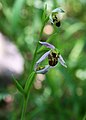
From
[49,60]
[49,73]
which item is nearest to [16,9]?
[49,73]

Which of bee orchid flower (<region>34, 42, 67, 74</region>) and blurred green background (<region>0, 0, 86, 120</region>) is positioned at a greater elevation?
bee orchid flower (<region>34, 42, 67, 74</region>)

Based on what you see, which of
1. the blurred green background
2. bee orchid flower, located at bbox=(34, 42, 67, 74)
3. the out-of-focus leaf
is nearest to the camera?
bee orchid flower, located at bbox=(34, 42, 67, 74)

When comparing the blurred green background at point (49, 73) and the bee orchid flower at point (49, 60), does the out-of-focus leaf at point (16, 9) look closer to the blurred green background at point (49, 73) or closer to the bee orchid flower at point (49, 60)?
the blurred green background at point (49, 73)

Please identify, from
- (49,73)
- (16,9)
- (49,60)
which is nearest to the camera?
(49,60)

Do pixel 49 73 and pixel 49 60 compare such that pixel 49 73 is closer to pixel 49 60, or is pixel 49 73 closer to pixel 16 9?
pixel 16 9

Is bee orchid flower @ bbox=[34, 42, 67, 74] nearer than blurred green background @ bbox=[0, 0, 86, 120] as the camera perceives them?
Yes

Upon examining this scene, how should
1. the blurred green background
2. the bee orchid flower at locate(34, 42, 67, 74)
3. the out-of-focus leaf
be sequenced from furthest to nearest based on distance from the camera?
the blurred green background → the out-of-focus leaf → the bee orchid flower at locate(34, 42, 67, 74)

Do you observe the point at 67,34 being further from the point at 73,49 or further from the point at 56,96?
the point at 56,96

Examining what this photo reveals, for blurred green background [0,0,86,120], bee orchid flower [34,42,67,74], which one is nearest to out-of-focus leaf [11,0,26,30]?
blurred green background [0,0,86,120]

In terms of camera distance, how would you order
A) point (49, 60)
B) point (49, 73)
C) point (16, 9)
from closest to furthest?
1. point (49, 60)
2. point (16, 9)
3. point (49, 73)

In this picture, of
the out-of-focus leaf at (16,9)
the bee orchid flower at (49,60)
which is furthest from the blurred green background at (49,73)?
the bee orchid flower at (49,60)

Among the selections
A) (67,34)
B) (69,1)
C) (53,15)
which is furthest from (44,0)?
(53,15)

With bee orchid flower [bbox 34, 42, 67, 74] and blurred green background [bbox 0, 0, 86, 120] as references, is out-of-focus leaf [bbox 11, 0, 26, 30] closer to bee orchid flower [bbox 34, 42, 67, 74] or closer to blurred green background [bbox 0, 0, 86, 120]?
blurred green background [bbox 0, 0, 86, 120]
